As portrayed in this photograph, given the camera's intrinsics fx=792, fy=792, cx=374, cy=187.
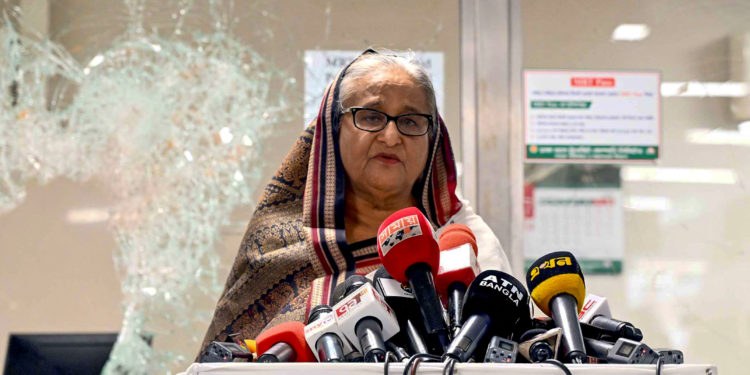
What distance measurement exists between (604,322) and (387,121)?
3.20 feet

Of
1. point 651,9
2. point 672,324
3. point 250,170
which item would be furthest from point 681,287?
point 250,170

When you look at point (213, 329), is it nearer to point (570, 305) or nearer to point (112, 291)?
point (570, 305)

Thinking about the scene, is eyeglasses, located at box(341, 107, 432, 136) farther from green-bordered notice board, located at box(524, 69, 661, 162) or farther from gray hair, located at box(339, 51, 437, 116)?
green-bordered notice board, located at box(524, 69, 661, 162)

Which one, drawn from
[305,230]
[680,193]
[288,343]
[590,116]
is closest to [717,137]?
[680,193]

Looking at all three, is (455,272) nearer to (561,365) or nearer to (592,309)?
(592,309)

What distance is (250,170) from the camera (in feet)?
12.3

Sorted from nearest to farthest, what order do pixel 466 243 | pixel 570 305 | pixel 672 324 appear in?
pixel 570 305, pixel 466 243, pixel 672 324

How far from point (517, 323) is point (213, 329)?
1291 millimetres

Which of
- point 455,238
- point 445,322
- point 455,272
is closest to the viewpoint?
point 445,322

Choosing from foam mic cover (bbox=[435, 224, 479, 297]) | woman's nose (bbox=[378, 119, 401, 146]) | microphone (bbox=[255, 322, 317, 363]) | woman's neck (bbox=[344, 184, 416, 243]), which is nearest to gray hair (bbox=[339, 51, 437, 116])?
woman's nose (bbox=[378, 119, 401, 146])

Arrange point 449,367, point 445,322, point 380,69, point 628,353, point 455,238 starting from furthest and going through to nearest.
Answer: point 380,69 < point 455,238 < point 445,322 < point 628,353 < point 449,367

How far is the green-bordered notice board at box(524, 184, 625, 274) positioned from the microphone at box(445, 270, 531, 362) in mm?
2611

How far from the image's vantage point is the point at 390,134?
205 cm

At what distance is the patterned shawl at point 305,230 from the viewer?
2111 millimetres
